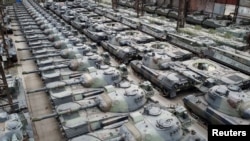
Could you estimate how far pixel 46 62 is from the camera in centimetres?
1880

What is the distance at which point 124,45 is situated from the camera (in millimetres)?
23859

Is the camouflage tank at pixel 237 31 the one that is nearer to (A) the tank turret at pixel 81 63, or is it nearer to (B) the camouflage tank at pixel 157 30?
(B) the camouflage tank at pixel 157 30

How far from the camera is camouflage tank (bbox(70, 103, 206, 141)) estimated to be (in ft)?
34.9

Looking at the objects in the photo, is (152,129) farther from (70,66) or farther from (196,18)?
(196,18)

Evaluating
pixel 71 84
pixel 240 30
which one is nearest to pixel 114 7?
pixel 240 30

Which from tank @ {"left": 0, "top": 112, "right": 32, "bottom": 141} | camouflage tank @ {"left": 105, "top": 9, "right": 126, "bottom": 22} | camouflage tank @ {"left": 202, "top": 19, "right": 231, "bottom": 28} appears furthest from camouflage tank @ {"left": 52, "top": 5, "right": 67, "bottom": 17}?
tank @ {"left": 0, "top": 112, "right": 32, "bottom": 141}

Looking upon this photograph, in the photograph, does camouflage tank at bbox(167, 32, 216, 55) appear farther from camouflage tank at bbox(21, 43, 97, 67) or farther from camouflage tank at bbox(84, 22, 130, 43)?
camouflage tank at bbox(21, 43, 97, 67)

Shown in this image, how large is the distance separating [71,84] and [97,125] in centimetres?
419

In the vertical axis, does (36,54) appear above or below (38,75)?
above

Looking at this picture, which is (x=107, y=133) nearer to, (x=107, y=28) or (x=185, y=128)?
(x=185, y=128)

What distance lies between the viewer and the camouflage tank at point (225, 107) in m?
12.7

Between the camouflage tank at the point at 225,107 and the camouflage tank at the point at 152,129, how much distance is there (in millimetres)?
2062

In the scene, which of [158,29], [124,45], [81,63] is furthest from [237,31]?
[81,63]

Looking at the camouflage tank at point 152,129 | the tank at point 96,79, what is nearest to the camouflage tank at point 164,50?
the tank at point 96,79
